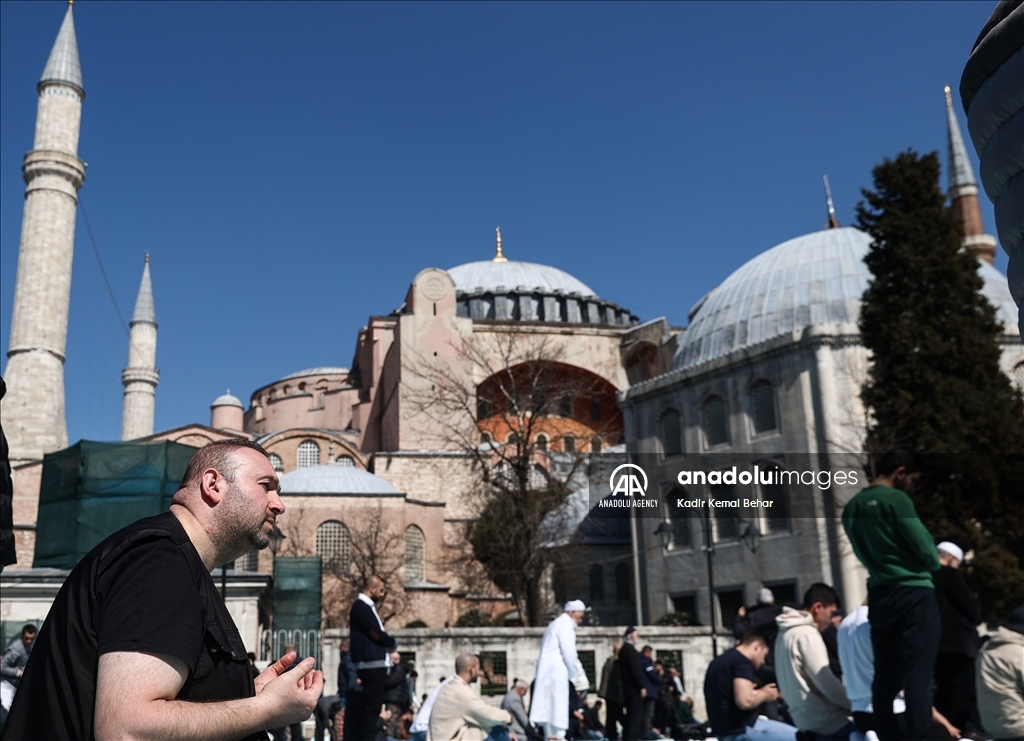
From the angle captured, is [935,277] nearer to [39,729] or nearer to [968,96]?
[968,96]

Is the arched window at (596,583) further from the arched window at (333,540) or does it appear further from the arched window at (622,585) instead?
the arched window at (333,540)

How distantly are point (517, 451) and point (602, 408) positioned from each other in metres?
19.2

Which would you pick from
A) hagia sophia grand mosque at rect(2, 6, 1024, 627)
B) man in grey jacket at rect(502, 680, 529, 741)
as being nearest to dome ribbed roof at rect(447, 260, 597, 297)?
hagia sophia grand mosque at rect(2, 6, 1024, 627)

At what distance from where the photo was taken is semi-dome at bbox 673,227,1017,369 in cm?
3022

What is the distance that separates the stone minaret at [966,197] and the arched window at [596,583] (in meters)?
19.3

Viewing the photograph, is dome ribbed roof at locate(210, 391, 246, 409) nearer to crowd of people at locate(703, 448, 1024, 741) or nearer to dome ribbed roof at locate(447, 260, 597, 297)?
dome ribbed roof at locate(447, 260, 597, 297)

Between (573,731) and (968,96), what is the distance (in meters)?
10.0

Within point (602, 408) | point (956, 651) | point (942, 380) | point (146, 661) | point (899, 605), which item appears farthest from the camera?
point (602, 408)

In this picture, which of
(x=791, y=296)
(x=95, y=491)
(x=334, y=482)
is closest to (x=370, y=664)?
(x=95, y=491)

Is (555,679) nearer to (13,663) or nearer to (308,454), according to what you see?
(13,663)

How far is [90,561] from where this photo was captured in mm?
2070

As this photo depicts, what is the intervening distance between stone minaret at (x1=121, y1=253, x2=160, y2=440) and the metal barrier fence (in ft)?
109

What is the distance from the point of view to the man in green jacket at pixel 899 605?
4.54m

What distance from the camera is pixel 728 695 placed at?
604cm
